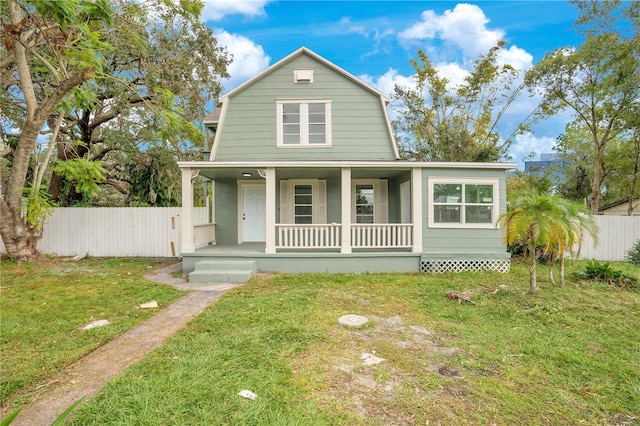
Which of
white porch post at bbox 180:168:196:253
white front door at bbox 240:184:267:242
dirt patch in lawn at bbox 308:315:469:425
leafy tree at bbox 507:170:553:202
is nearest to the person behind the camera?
dirt patch in lawn at bbox 308:315:469:425

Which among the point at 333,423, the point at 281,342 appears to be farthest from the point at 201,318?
the point at 333,423

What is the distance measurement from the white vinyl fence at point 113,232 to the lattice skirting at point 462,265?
298 inches

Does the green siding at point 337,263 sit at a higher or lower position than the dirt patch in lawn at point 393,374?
higher

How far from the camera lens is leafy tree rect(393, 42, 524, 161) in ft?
49.9

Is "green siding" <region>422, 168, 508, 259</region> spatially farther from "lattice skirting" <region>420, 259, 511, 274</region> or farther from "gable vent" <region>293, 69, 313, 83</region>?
"gable vent" <region>293, 69, 313, 83</region>

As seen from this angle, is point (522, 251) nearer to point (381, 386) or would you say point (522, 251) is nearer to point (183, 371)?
point (381, 386)

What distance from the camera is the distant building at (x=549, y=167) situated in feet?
65.4

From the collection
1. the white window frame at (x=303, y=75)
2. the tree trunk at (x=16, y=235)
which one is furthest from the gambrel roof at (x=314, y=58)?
the tree trunk at (x=16, y=235)

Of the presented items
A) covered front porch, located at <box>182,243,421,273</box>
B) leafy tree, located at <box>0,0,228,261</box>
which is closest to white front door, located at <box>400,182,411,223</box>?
covered front porch, located at <box>182,243,421,273</box>

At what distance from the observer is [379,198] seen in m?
9.98

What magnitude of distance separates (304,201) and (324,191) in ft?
2.47

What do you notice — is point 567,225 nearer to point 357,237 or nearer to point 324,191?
point 357,237

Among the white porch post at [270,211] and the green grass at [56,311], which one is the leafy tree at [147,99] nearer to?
the white porch post at [270,211]

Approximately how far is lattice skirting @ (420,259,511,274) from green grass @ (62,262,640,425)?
241cm
